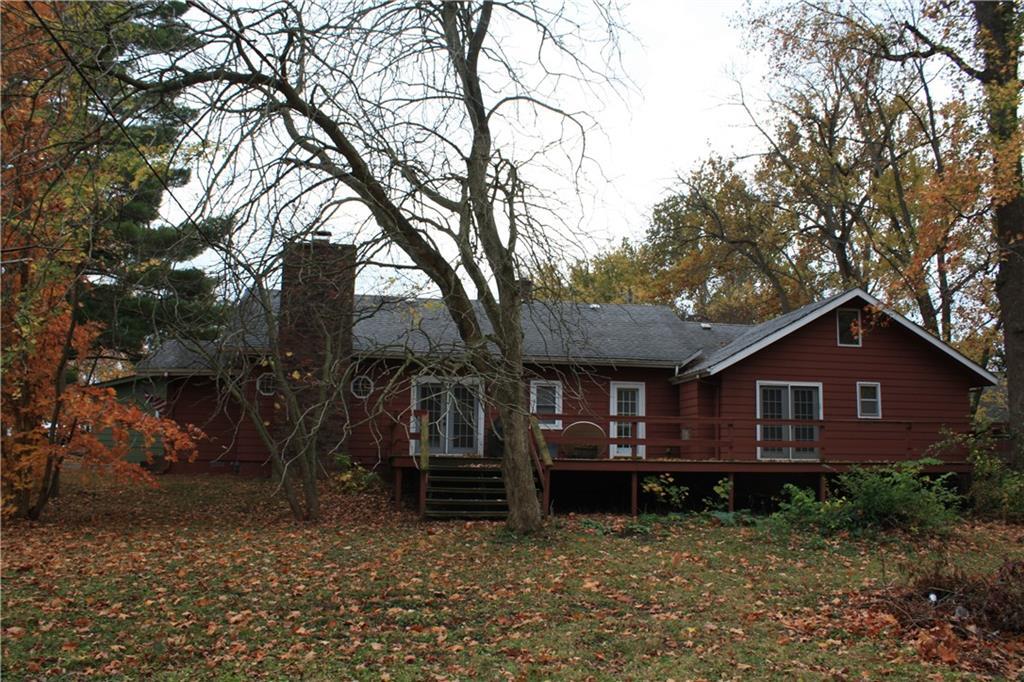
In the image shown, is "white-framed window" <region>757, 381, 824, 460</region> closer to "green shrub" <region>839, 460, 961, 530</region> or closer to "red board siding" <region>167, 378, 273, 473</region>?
"green shrub" <region>839, 460, 961, 530</region>

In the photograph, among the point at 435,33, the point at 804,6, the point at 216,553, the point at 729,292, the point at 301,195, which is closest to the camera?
the point at 301,195

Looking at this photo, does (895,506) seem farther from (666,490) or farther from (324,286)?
(324,286)

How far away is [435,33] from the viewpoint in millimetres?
9812

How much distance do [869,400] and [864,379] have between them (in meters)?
0.52

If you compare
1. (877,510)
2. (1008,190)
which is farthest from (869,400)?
(877,510)

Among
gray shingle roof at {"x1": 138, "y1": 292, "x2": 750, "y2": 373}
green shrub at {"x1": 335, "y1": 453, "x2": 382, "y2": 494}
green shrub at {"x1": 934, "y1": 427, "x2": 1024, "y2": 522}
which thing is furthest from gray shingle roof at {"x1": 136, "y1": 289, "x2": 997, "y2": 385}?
green shrub at {"x1": 934, "y1": 427, "x2": 1024, "y2": 522}

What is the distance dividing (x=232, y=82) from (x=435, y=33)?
118 inches

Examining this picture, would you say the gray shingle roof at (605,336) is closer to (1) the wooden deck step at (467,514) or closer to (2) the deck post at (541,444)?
(2) the deck post at (541,444)

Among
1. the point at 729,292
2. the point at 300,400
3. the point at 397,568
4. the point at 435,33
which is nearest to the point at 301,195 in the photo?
the point at 435,33

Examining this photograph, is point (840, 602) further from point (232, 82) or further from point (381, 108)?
point (232, 82)

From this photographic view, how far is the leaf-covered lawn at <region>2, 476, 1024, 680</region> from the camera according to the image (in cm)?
676

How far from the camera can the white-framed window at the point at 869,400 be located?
1936cm

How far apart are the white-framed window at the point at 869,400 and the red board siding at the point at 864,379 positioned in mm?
103

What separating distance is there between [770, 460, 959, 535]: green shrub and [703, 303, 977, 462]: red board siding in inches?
197
